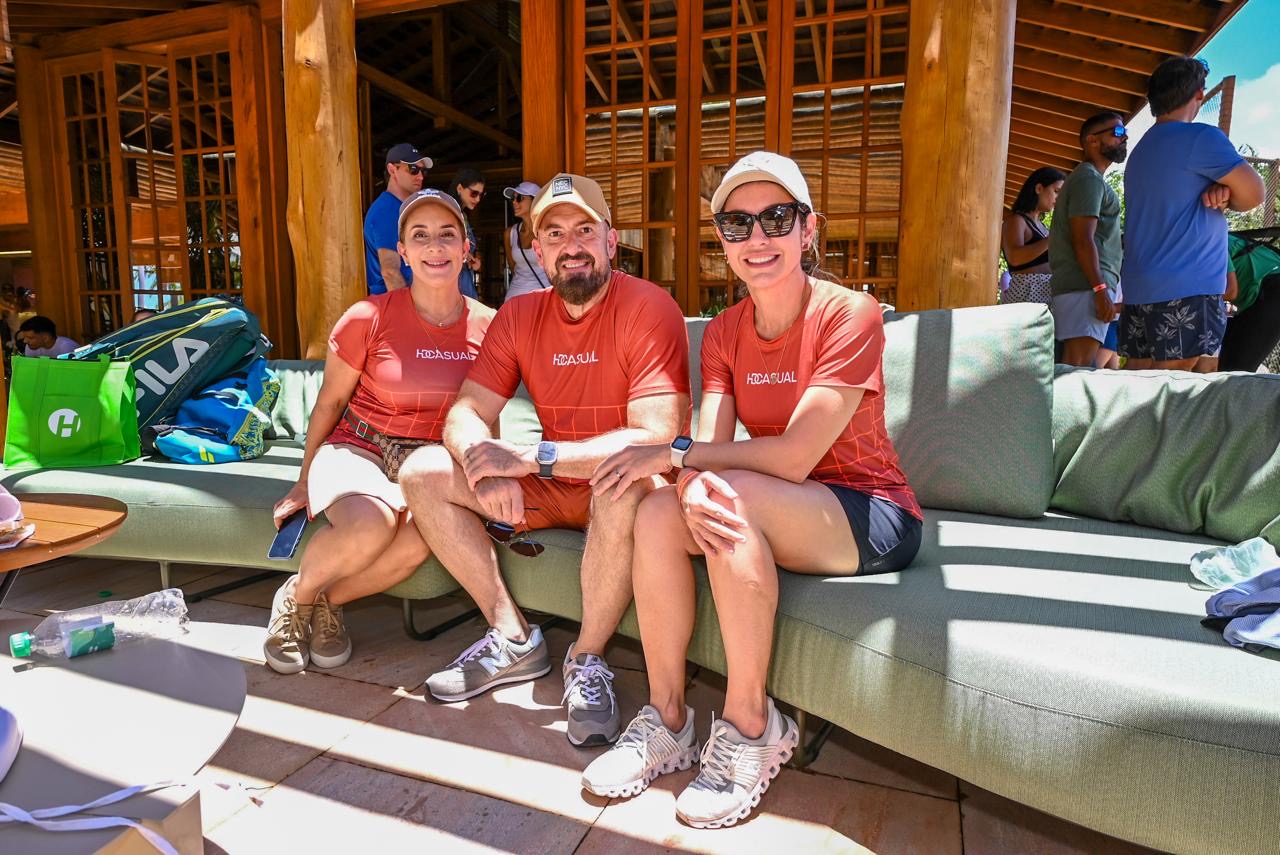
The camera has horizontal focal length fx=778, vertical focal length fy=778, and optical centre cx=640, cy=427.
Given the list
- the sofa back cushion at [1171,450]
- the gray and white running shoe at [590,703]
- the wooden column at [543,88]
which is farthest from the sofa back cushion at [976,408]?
the wooden column at [543,88]

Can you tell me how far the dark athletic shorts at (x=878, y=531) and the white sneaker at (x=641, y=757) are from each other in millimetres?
571

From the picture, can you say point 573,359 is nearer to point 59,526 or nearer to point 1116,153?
point 59,526

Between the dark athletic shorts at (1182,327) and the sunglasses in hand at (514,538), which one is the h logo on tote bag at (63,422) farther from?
the dark athletic shorts at (1182,327)

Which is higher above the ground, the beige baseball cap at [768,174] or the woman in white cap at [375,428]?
the beige baseball cap at [768,174]

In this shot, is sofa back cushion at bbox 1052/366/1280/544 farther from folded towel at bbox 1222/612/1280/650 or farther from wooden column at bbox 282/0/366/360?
wooden column at bbox 282/0/366/360

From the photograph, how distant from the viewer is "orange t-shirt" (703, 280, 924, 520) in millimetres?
1770

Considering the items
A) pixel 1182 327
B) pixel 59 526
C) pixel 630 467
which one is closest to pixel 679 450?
pixel 630 467

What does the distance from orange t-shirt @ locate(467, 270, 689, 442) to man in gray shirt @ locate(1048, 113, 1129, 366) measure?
7.01 feet

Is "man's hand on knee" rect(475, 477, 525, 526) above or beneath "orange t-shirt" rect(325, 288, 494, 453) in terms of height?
beneath

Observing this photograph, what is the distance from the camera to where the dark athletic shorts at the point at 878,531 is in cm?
176

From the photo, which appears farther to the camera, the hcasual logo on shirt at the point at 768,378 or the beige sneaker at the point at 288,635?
the beige sneaker at the point at 288,635

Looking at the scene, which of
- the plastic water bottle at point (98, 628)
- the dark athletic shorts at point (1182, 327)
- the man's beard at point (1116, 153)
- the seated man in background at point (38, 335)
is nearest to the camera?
the plastic water bottle at point (98, 628)

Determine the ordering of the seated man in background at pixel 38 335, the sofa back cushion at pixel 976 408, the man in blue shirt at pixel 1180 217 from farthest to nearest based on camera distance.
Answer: the seated man in background at pixel 38 335, the man in blue shirt at pixel 1180 217, the sofa back cushion at pixel 976 408

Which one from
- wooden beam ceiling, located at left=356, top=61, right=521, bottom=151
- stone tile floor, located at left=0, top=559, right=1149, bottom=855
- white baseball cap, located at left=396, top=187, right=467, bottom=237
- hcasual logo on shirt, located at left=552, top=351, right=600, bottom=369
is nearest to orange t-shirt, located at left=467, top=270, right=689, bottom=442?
hcasual logo on shirt, located at left=552, top=351, right=600, bottom=369
